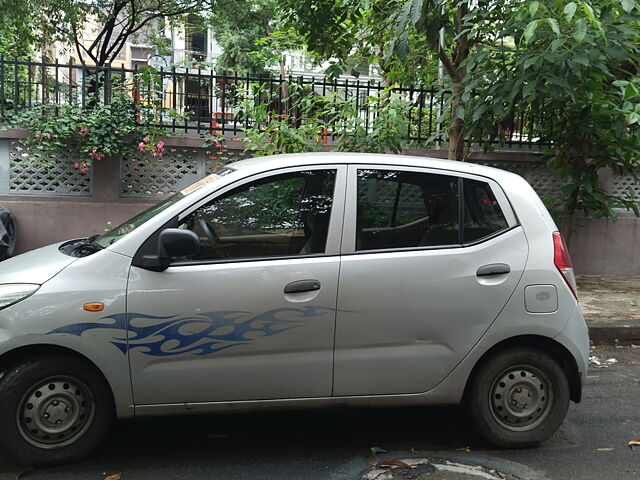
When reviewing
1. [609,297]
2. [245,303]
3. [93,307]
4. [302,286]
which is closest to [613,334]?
[609,297]

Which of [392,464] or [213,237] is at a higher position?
[213,237]

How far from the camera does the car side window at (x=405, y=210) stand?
3.83 m

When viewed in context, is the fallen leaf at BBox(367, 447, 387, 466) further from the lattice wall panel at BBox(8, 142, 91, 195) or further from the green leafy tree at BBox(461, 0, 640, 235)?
the lattice wall panel at BBox(8, 142, 91, 195)

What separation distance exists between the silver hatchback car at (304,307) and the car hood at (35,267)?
15 mm

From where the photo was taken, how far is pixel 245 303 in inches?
141

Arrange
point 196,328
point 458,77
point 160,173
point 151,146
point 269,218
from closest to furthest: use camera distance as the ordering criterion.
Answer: point 196,328 < point 269,218 < point 458,77 < point 151,146 < point 160,173

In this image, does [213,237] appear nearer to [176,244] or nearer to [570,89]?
[176,244]

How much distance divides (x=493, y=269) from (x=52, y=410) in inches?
103

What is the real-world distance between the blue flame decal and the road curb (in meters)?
4.25

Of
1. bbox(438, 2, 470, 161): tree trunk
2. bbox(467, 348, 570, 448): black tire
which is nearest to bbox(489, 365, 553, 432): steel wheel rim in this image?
bbox(467, 348, 570, 448): black tire

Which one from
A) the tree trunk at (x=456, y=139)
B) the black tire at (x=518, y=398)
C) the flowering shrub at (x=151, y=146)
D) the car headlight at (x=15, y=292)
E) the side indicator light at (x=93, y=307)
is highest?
the tree trunk at (x=456, y=139)

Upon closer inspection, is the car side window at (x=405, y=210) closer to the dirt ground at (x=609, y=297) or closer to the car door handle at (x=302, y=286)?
the car door handle at (x=302, y=286)

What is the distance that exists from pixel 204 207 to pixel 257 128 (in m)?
4.54

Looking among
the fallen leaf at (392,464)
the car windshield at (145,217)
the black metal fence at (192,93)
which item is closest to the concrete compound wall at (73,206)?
the black metal fence at (192,93)
